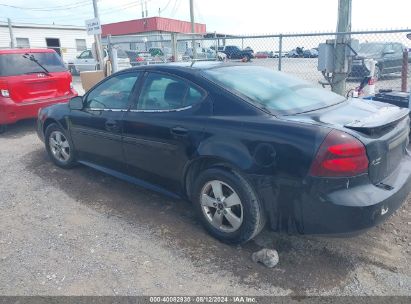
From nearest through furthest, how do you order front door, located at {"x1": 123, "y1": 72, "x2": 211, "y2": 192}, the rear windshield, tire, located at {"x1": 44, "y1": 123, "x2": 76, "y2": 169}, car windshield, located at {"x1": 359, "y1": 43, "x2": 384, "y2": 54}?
1. front door, located at {"x1": 123, "y1": 72, "x2": 211, "y2": 192}
2. tire, located at {"x1": 44, "y1": 123, "x2": 76, "y2": 169}
3. the rear windshield
4. car windshield, located at {"x1": 359, "y1": 43, "x2": 384, "y2": 54}

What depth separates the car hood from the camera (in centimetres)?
265

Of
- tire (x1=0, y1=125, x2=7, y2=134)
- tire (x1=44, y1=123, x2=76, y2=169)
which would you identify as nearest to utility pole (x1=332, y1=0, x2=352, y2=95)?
tire (x1=44, y1=123, x2=76, y2=169)

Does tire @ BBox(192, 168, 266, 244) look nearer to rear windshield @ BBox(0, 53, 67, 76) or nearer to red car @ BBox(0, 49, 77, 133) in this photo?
red car @ BBox(0, 49, 77, 133)

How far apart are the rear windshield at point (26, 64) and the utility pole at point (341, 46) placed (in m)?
5.60

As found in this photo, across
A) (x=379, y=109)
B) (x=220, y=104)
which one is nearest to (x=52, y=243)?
(x=220, y=104)

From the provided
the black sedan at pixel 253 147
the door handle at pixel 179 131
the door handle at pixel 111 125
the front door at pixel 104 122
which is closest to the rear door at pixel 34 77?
the front door at pixel 104 122

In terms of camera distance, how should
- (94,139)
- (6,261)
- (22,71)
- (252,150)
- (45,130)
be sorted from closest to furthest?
(252,150)
(6,261)
(94,139)
(45,130)
(22,71)

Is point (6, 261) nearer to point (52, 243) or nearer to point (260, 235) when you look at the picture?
point (52, 243)

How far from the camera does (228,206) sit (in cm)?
306

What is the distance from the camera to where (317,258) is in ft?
9.69

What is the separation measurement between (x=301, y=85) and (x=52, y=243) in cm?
284

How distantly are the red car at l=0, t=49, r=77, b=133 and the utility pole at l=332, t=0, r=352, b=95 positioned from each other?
18.1 feet

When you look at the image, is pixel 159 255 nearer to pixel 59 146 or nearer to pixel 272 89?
pixel 272 89

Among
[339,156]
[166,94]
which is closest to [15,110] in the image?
[166,94]
